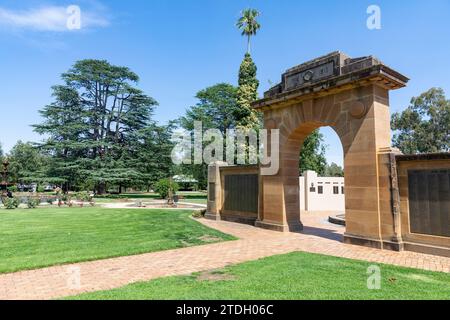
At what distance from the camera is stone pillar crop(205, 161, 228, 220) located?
15938 mm

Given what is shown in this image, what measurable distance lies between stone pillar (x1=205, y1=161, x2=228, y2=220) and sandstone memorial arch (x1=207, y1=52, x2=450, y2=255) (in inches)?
145

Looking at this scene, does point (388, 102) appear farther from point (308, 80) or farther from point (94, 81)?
point (94, 81)

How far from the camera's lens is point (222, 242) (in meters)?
9.78

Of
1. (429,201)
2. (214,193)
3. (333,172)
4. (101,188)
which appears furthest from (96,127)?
(333,172)

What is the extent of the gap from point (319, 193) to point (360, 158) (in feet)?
43.4

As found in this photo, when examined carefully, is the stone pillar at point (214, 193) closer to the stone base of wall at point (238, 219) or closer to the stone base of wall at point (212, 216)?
the stone base of wall at point (212, 216)

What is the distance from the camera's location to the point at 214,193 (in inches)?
635

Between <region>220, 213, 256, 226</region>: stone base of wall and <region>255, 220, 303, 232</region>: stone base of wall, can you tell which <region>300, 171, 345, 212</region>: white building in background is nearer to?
<region>220, 213, 256, 226</region>: stone base of wall

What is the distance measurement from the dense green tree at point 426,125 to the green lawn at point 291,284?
153 feet

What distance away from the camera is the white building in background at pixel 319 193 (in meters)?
21.7

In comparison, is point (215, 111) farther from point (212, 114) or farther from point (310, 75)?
point (310, 75)

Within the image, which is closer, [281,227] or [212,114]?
[281,227]

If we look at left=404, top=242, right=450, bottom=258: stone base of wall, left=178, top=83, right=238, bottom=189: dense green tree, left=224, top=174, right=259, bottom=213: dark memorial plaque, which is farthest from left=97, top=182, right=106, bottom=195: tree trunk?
left=404, top=242, right=450, bottom=258: stone base of wall

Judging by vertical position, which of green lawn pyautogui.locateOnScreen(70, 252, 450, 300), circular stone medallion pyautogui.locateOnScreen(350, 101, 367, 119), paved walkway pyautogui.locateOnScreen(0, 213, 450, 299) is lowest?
paved walkway pyautogui.locateOnScreen(0, 213, 450, 299)
